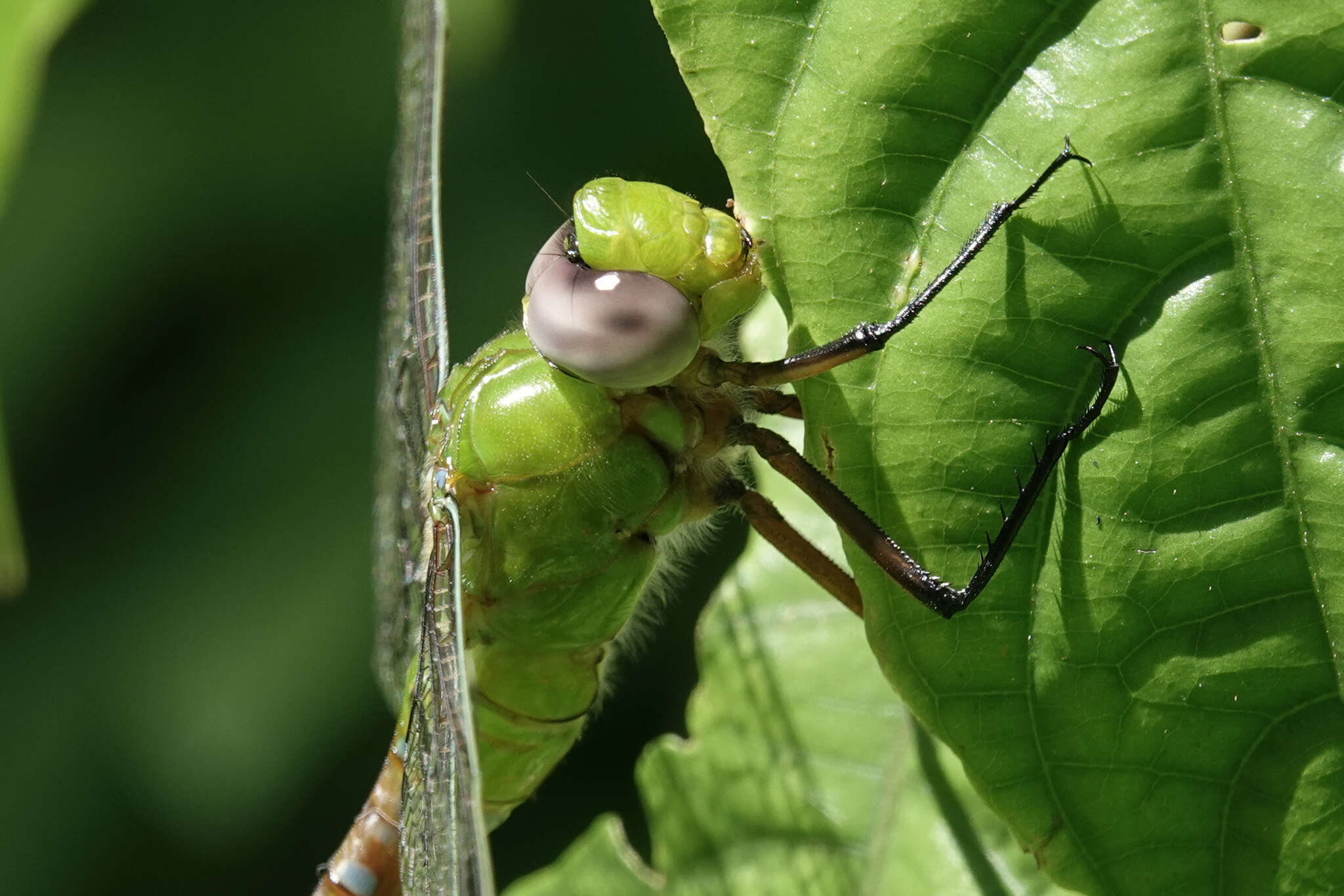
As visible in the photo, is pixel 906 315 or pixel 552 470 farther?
pixel 552 470

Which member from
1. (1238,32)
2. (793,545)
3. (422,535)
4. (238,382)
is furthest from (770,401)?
(238,382)

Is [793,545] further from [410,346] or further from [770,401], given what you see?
[410,346]

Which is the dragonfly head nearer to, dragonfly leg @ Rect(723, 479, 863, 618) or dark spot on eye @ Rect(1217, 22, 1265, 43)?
dragonfly leg @ Rect(723, 479, 863, 618)

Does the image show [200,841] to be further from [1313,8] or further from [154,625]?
[1313,8]

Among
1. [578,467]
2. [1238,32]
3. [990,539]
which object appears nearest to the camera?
[1238,32]

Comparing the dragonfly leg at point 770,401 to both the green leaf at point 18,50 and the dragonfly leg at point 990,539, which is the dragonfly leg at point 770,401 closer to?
the dragonfly leg at point 990,539

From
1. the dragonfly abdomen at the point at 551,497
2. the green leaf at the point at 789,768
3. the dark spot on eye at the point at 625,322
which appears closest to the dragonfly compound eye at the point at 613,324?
the dark spot on eye at the point at 625,322

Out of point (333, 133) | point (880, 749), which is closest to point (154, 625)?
point (333, 133)
